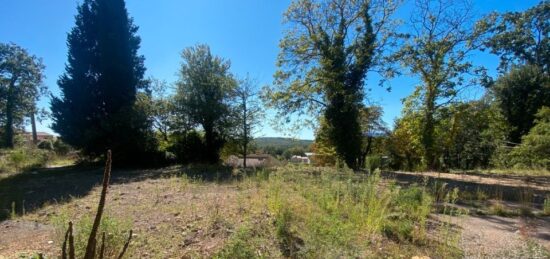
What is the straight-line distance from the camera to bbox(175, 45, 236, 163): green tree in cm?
1298

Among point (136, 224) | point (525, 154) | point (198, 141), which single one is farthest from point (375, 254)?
point (525, 154)

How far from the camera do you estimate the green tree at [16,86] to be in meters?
22.9

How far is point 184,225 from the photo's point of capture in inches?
146

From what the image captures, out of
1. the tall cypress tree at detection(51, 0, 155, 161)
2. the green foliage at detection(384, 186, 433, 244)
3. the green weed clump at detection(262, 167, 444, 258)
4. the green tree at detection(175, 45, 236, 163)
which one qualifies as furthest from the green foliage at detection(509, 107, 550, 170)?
the tall cypress tree at detection(51, 0, 155, 161)

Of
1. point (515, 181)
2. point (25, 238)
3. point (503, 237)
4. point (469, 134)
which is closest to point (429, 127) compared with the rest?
point (515, 181)

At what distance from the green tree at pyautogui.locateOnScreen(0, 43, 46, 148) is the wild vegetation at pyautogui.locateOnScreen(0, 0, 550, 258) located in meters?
0.10

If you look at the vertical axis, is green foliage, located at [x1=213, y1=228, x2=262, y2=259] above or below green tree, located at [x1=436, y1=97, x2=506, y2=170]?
below

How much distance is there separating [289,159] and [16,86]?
2278 cm

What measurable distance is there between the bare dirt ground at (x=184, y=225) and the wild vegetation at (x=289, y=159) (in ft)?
0.11

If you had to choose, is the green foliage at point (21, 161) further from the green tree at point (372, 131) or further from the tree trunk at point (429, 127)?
Result: the tree trunk at point (429, 127)

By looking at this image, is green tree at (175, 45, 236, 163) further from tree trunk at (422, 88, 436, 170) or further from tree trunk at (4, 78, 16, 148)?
tree trunk at (4, 78, 16, 148)

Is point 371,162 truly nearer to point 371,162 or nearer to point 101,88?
point 371,162

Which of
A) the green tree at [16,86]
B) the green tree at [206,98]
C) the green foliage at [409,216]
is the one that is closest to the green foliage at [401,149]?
the green tree at [206,98]

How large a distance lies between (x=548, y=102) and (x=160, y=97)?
21655 mm
